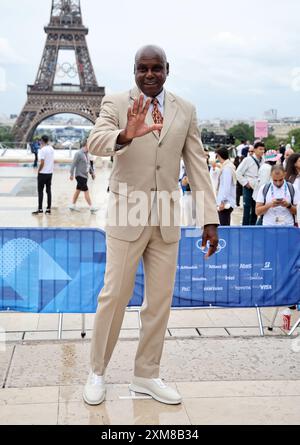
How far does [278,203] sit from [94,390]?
3632 mm

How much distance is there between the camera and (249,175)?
9977 millimetres

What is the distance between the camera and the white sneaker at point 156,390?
3.59m

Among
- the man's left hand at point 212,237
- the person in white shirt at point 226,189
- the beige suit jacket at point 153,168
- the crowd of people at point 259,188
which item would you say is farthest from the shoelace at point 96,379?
the person in white shirt at point 226,189

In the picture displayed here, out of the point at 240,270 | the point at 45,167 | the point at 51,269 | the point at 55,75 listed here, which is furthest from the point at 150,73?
the point at 55,75

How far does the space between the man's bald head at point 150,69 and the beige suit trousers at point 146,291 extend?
808 millimetres

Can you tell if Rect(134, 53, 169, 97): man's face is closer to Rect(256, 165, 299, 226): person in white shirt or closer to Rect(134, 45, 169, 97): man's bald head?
Rect(134, 45, 169, 97): man's bald head

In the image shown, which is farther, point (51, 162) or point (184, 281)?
point (51, 162)

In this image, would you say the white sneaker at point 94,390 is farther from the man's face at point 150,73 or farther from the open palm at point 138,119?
the man's face at point 150,73

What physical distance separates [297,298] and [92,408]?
8.84 feet

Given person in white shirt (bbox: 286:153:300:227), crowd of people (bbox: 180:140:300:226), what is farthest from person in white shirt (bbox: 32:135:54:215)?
person in white shirt (bbox: 286:153:300:227)

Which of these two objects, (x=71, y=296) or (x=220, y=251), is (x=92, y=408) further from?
(x=220, y=251)

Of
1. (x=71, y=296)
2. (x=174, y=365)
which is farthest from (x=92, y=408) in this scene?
(x=71, y=296)

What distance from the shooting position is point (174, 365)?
4.27 meters

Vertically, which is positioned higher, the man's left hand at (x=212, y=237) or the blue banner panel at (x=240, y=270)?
the man's left hand at (x=212, y=237)
